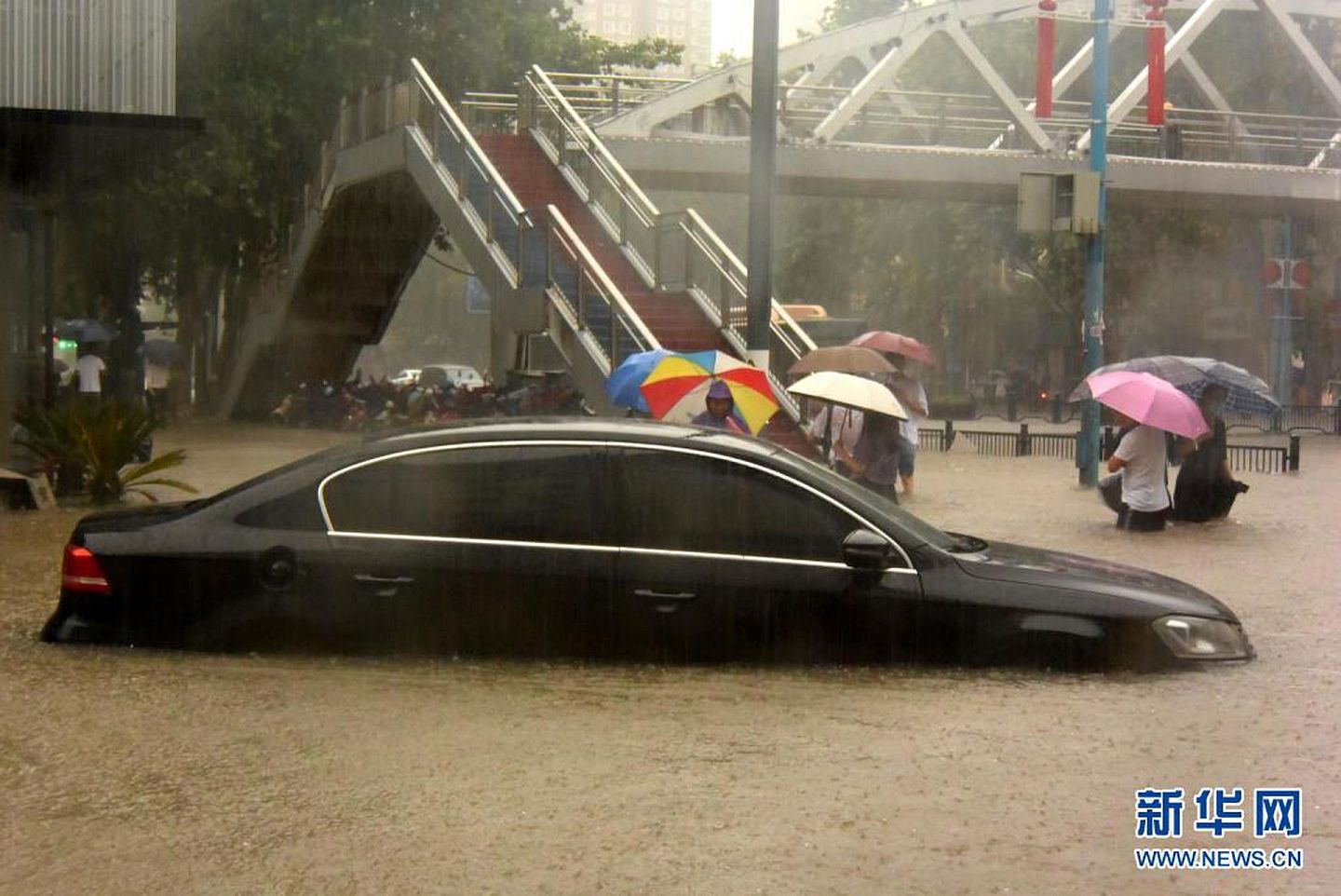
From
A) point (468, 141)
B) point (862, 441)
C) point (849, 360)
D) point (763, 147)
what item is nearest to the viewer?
point (862, 441)

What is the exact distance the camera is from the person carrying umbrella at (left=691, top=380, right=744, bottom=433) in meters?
14.3

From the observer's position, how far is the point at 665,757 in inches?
278

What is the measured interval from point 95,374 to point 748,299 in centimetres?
1328

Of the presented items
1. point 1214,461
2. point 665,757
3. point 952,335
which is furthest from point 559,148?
point 952,335

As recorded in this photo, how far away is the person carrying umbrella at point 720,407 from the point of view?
47.0 feet

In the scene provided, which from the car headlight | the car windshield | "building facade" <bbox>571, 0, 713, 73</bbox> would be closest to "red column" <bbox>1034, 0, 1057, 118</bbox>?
the car windshield

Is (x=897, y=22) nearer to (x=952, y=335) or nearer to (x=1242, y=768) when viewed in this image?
(x=952, y=335)

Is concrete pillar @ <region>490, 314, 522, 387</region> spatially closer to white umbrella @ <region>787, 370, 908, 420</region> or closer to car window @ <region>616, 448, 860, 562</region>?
white umbrella @ <region>787, 370, 908, 420</region>

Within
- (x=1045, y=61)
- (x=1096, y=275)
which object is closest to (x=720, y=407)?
(x=1096, y=275)

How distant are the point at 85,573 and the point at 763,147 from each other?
10363 mm

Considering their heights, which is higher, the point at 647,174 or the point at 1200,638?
the point at 647,174

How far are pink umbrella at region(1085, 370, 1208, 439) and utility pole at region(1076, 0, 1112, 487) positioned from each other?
533cm

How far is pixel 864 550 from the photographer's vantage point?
8.39 metres

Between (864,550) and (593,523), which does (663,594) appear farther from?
(864,550)
